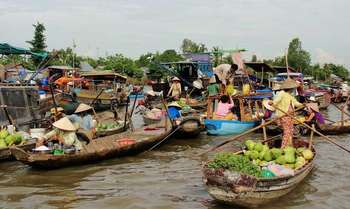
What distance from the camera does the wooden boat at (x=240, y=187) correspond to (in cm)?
576

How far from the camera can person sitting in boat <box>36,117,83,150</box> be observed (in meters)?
8.36

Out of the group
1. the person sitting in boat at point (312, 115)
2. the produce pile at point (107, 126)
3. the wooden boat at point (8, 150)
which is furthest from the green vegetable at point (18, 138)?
the person sitting in boat at point (312, 115)

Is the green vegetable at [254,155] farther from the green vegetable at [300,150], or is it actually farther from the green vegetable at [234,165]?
the green vegetable at [234,165]

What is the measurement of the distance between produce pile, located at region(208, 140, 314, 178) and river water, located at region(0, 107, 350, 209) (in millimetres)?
519

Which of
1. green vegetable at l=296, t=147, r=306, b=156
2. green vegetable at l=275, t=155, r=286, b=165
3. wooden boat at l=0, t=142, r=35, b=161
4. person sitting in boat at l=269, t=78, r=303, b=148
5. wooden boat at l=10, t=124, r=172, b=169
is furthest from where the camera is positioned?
wooden boat at l=0, t=142, r=35, b=161

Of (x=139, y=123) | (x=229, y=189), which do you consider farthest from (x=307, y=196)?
(x=139, y=123)

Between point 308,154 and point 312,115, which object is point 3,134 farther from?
point 312,115

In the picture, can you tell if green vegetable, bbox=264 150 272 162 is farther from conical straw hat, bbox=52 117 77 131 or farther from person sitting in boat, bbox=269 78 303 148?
conical straw hat, bbox=52 117 77 131

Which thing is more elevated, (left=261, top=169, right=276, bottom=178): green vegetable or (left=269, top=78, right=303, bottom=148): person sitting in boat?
(left=269, top=78, right=303, bottom=148): person sitting in boat

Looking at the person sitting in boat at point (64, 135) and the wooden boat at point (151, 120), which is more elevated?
the person sitting in boat at point (64, 135)

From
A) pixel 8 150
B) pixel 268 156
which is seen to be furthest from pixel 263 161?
pixel 8 150

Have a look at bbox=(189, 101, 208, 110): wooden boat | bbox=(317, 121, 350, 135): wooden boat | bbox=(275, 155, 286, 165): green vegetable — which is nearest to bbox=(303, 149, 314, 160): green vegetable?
bbox=(275, 155, 286, 165): green vegetable

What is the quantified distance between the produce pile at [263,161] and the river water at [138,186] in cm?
52

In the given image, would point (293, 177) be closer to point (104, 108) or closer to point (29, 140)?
point (29, 140)
